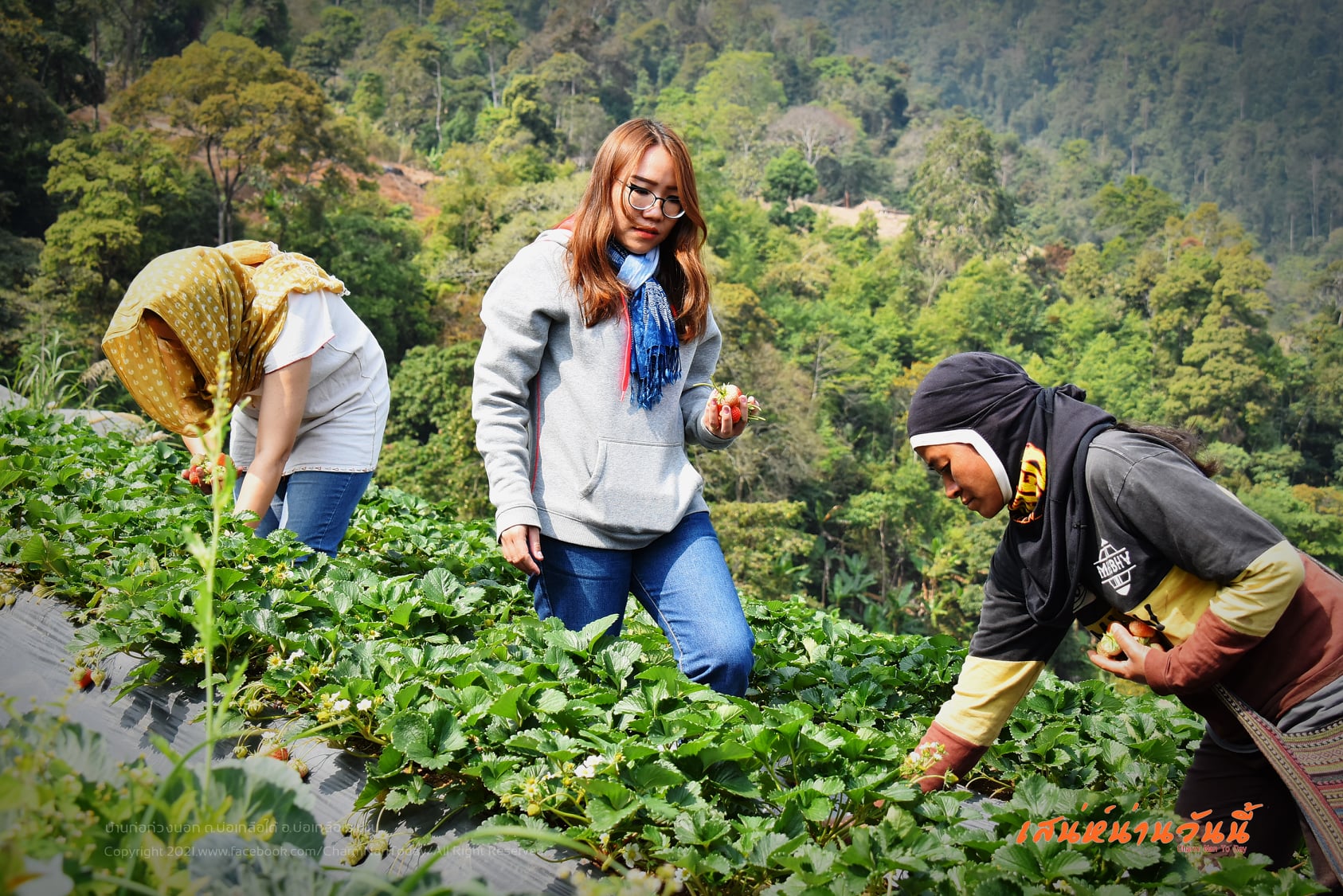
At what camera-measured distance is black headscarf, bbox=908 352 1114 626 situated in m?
1.96

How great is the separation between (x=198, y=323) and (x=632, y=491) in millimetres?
1325

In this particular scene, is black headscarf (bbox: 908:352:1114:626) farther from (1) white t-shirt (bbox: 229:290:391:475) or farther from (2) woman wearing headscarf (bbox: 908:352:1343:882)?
(1) white t-shirt (bbox: 229:290:391:475)

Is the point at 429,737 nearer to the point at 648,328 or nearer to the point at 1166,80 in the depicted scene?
the point at 648,328

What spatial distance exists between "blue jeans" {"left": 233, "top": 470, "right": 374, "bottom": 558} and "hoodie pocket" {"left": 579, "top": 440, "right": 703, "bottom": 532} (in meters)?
1.05

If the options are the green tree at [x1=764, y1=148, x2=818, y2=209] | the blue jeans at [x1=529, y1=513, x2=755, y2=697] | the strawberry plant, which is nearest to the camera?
the strawberry plant

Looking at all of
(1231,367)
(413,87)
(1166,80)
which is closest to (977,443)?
(1231,367)

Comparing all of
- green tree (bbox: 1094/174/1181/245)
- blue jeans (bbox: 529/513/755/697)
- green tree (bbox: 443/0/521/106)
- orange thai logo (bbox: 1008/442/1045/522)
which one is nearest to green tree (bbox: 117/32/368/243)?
blue jeans (bbox: 529/513/755/697)

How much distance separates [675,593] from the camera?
2.45 meters

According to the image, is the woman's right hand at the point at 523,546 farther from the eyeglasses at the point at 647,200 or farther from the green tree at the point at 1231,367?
the green tree at the point at 1231,367

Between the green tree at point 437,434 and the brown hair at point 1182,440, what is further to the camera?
the green tree at point 437,434

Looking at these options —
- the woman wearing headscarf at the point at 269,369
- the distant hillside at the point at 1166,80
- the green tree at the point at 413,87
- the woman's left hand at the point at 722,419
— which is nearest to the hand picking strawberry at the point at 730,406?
the woman's left hand at the point at 722,419

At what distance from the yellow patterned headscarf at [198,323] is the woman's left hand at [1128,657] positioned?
7.37 ft

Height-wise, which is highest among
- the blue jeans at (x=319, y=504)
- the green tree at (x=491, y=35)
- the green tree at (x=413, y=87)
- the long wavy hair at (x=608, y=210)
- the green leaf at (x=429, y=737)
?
the green tree at (x=491, y=35)

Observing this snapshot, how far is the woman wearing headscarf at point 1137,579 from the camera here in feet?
5.85
